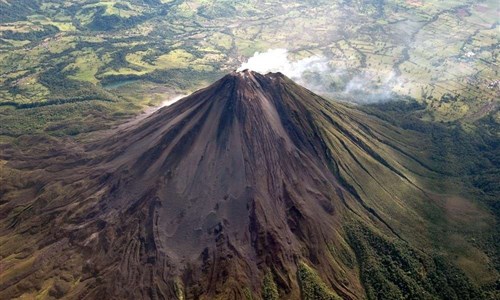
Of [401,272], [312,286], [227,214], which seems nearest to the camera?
[312,286]

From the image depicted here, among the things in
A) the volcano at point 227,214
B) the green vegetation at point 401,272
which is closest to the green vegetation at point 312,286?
the volcano at point 227,214

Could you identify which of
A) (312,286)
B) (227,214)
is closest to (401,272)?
(312,286)

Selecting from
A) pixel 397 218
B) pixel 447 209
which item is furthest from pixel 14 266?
pixel 447 209

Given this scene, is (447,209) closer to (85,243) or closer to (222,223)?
(222,223)

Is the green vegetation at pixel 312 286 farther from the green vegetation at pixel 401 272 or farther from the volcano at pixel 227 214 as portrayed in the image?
the green vegetation at pixel 401 272

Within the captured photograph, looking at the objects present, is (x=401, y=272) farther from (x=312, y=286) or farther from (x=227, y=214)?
(x=227, y=214)

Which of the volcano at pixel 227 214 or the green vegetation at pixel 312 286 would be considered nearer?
the volcano at pixel 227 214

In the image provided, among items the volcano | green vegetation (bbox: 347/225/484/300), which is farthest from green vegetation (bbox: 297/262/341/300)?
green vegetation (bbox: 347/225/484/300)

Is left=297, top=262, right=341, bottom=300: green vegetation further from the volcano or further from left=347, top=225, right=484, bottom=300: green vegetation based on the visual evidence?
left=347, top=225, right=484, bottom=300: green vegetation
